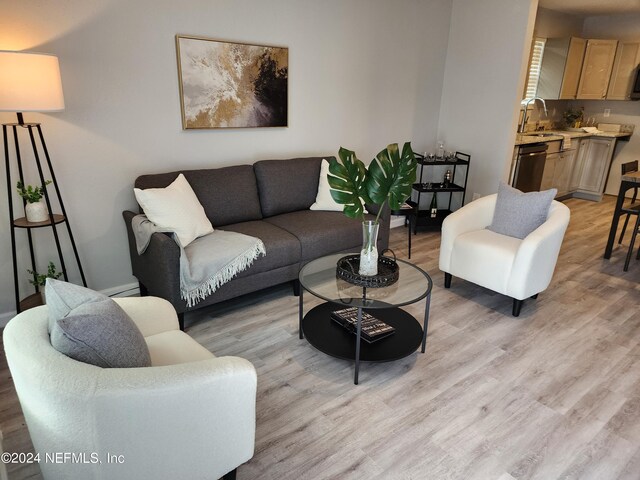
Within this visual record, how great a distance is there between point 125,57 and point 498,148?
366cm

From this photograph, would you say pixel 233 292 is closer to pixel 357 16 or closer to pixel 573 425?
pixel 573 425

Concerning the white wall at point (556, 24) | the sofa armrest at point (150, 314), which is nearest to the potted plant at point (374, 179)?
the sofa armrest at point (150, 314)

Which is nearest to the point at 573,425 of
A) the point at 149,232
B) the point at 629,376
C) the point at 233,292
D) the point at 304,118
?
the point at 629,376

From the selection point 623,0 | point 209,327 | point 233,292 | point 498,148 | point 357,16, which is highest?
point 623,0

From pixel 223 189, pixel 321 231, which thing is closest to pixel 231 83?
pixel 223 189

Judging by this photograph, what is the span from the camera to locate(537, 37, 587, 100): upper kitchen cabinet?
18.4ft

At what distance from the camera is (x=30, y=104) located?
2.20 meters

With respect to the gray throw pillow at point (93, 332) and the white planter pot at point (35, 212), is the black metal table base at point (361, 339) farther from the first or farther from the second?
the white planter pot at point (35, 212)

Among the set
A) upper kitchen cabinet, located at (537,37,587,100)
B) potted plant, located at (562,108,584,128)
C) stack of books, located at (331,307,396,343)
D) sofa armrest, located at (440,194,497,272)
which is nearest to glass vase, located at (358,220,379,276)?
stack of books, located at (331,307,396,343)

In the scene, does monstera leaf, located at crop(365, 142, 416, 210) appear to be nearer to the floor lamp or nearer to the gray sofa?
the gray sofa

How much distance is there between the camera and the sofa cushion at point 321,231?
3.14 metres

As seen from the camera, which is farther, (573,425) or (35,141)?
(35,141)

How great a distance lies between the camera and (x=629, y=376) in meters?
2.40

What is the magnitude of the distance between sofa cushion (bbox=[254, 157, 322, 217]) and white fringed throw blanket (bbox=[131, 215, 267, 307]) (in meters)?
0.68
